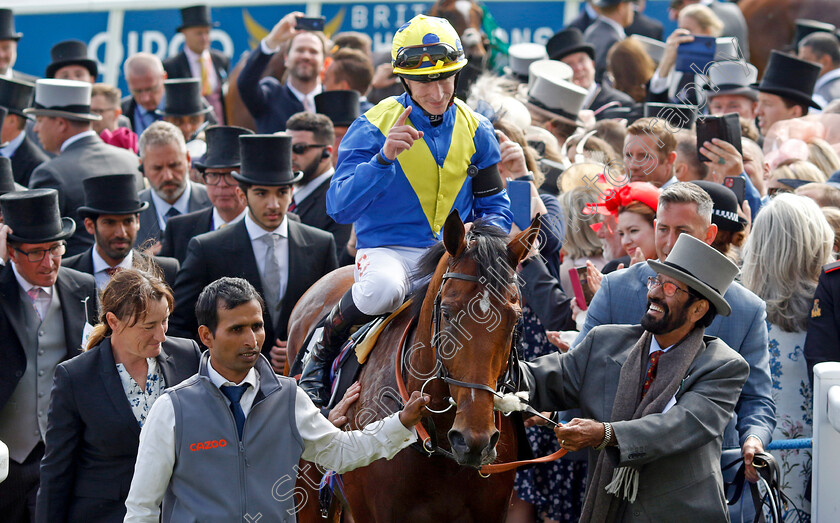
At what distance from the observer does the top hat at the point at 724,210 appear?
5.66 metres

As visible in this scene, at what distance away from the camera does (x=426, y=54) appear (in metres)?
4.91

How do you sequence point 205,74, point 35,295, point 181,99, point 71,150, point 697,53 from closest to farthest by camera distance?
point 35,295, point 697,53, point 71,150, point 181,99, point 205,74

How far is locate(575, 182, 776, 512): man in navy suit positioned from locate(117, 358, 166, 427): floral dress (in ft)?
6.42

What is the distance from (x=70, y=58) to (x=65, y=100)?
7.71 feet

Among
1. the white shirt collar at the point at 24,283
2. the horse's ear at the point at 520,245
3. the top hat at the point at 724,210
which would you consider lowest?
the white shirt collar at the point at 24,283

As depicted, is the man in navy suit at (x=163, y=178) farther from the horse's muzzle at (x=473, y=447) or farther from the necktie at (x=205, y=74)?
the horse's muzzle at (x=473, y=447)

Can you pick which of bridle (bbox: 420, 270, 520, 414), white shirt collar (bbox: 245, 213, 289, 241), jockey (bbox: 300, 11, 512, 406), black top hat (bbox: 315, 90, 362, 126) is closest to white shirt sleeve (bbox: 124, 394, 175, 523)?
bridle (bbox: 420, 270, 520, 414)

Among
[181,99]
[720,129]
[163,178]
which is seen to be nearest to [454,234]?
[720,129]

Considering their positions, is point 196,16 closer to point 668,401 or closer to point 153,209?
point 153,209

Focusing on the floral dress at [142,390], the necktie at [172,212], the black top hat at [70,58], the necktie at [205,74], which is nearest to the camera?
the floral dress at [142,390]

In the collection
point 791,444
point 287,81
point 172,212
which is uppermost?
point 287,81

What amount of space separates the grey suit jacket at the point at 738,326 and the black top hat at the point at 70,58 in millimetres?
7808

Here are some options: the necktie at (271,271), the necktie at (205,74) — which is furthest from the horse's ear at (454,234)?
the necktie at (205,74)

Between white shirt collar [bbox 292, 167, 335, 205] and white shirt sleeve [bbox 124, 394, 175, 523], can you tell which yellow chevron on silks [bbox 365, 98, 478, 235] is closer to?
white shirt sleeve [bbox 124, 394, 175, 523]
